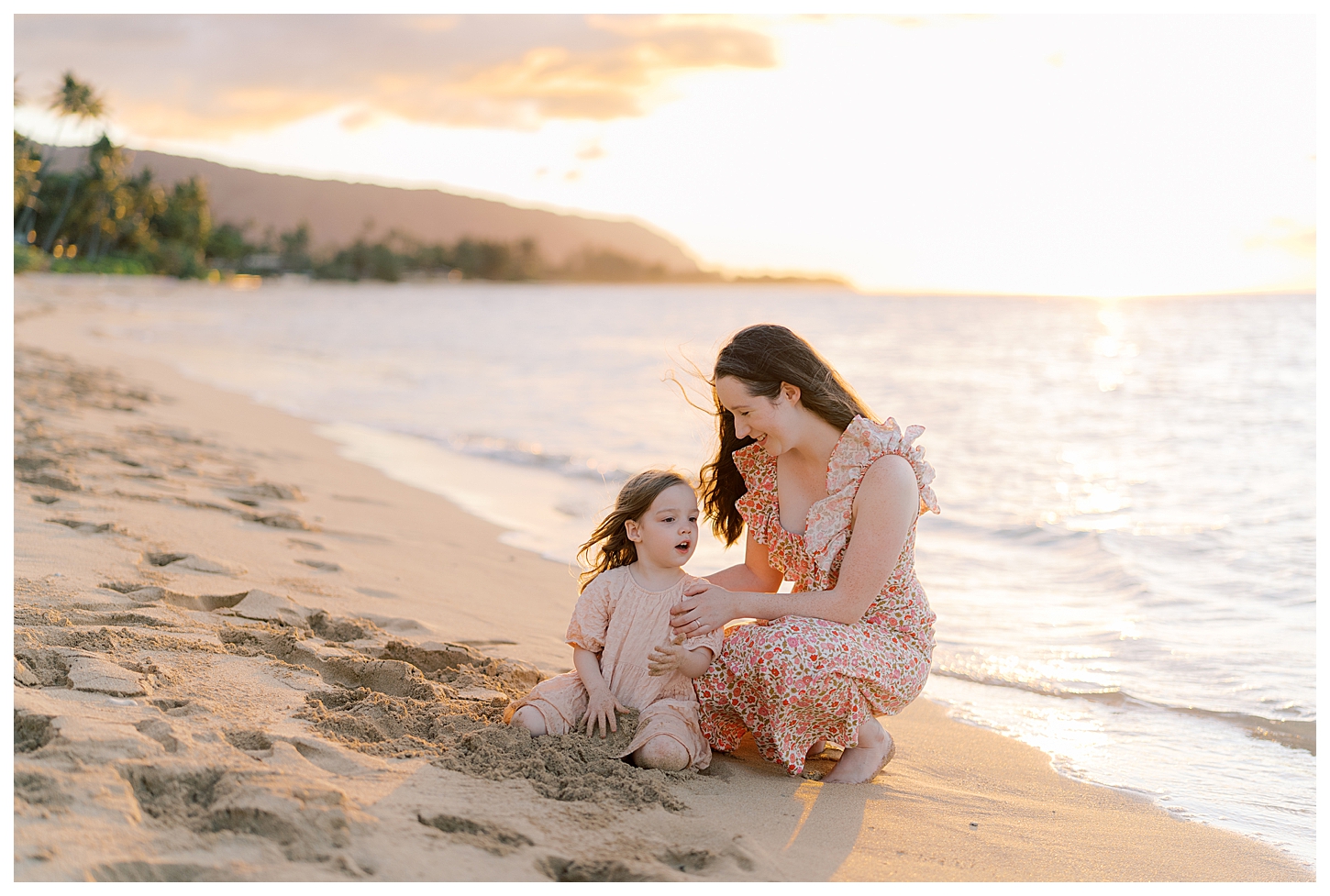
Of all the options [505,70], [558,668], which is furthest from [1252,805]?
[505,70]

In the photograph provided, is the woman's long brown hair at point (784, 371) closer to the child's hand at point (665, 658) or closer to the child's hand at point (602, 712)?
the child's hand at point (665, 658)

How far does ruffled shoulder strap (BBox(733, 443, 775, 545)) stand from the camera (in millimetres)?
3199

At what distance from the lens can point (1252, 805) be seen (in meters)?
3.09

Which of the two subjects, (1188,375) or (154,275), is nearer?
(1188,375)

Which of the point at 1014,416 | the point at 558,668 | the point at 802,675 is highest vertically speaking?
the point at 1014,416

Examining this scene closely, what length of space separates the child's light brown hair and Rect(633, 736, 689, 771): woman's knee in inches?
20.8

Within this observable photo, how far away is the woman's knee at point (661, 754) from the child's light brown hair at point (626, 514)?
0.53 m

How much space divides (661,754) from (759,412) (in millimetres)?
1018

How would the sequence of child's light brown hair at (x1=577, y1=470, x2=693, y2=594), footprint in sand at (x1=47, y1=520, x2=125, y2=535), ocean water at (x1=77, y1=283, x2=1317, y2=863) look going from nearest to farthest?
child's light brown hair at (x1=577, y1=470, x2=693, y2=594)
ocean water at (x1=77, y1=283, x2=1317, y2=863)
footprint in sand at (x1=47, y1=520, x2=125, y2=535)

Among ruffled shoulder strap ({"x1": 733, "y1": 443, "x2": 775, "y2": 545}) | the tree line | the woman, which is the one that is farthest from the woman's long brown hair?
the tree line

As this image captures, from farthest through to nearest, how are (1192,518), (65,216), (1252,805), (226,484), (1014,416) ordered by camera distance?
(65,216) → (1014,416) → (1192,518) → (226,484) → (1252,805)

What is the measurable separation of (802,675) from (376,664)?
4.42ft

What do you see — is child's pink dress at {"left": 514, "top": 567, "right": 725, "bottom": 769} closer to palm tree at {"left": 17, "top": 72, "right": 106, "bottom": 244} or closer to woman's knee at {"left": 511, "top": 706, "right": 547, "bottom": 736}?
woman's knee at {"left": 511, "top": 706, "right": 547, "bottom": 736}

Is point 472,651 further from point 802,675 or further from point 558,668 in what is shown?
point 802,675
